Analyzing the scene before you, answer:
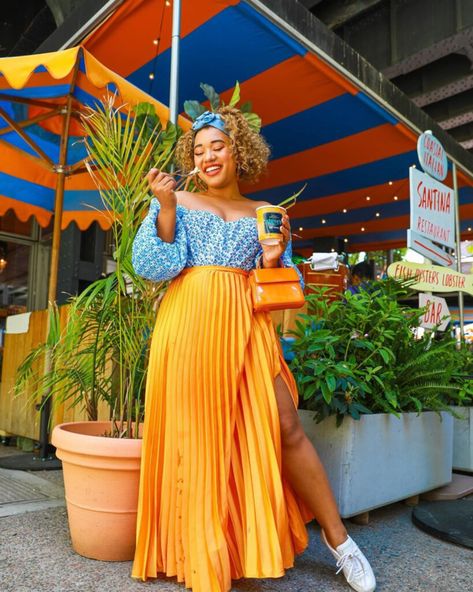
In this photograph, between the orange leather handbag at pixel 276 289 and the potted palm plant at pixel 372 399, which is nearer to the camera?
the orange leather handbag at pixel 276 289

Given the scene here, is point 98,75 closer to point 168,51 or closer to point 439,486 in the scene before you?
point 168,51

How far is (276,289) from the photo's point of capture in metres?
1.77

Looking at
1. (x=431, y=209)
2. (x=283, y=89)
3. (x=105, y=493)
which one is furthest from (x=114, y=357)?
(x=283, y=89)

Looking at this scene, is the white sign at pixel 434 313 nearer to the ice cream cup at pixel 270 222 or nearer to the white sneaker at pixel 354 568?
the white sneaker at pixel 354 568

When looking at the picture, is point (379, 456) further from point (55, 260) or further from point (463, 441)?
point (55, 260)

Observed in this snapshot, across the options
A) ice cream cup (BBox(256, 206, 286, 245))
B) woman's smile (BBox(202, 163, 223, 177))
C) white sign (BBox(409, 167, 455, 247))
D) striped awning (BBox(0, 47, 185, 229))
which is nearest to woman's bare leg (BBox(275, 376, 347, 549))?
ice cream cup (BBox(256, 206, 286, 245))

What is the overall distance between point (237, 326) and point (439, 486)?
1.91m

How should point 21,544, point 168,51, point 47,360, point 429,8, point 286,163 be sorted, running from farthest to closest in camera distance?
point 429,8 → point 286,163 → point 168,51 → point 47,360 → point 21,544

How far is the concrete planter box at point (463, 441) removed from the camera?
336 centimetres

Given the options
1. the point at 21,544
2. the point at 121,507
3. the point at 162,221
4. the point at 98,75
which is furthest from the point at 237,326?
the point at 98,75

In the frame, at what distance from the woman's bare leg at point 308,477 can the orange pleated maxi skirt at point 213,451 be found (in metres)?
0.06

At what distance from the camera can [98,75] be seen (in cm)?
281

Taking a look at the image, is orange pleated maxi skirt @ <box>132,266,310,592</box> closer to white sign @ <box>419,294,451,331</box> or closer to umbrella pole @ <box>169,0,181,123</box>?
umbrella pole @ <box>169,0,181,123</box>

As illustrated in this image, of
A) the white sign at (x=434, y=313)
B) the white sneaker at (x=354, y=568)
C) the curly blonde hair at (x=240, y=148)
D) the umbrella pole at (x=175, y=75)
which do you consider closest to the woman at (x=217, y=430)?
the white sneaker at (x=354, y=568)
